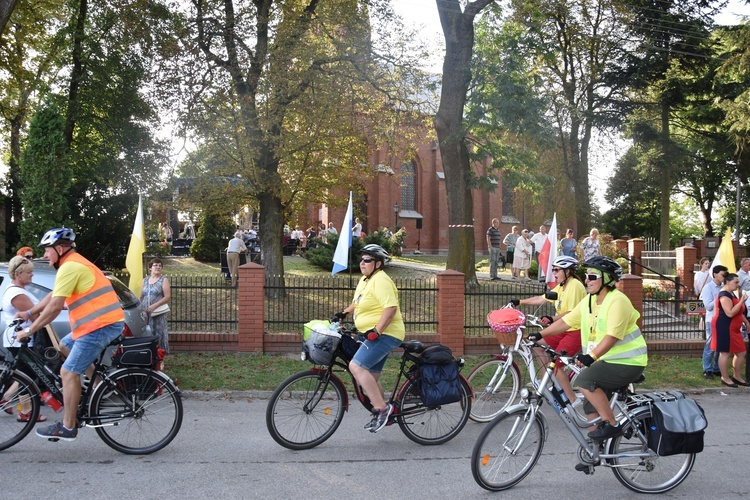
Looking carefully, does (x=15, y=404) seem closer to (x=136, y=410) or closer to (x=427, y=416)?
(x=136, y=410)

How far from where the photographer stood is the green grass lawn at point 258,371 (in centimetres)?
Answer: 973

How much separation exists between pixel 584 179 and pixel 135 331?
2790 cm

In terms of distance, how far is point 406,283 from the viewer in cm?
1283

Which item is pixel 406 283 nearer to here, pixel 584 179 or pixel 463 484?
pixel 463 484

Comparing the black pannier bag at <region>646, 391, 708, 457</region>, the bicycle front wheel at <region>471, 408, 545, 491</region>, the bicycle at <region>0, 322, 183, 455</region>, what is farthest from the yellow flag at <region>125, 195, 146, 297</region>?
the black pannier bag at <region>646, 391, 708, 457</region>

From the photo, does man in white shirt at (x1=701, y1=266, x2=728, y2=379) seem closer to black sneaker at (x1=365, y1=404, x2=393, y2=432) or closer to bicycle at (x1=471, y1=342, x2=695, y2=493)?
bicycle at (x1=471, y1=342, x2=695, y2=493)

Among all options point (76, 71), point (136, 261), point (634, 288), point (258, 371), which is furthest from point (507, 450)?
point (76, 71)

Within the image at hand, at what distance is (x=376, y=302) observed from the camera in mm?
6508

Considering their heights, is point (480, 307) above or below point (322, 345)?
below

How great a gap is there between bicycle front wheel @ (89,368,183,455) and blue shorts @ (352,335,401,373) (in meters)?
1.70

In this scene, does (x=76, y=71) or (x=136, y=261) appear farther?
(x=76, y=71)

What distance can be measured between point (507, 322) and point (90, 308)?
396 cm

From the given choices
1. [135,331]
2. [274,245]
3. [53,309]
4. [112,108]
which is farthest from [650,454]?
[112,108]

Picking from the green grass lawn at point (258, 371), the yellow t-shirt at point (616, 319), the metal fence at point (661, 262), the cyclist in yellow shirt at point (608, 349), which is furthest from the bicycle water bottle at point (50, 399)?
the metal fence at point (661, 262)
